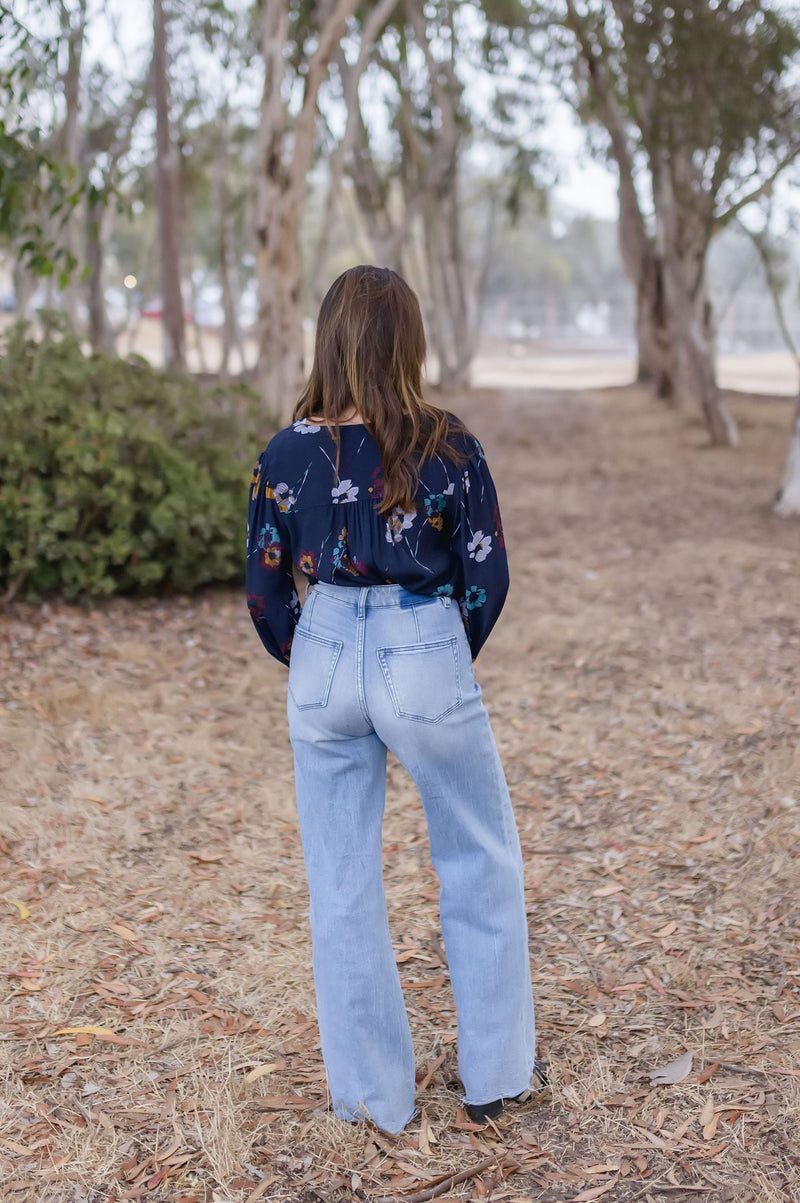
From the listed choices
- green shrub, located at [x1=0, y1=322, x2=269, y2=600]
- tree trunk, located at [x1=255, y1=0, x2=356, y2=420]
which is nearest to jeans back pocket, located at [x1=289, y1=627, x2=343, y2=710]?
green shrub, located at [x1=0, y1=322, x2=269, y2=600]

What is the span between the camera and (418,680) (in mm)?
2344

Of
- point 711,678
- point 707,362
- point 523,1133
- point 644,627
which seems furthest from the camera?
point 707,362

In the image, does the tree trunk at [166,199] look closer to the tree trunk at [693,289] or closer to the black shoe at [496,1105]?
the tree trunk at [693,289]

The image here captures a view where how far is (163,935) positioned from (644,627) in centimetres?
406

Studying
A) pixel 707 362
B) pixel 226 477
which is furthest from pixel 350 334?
pixel 707 362

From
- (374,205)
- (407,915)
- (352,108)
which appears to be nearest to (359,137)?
(374,205)

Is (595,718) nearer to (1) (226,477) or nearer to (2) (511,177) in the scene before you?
(1) (226,477)

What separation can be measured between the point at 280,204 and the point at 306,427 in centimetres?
680

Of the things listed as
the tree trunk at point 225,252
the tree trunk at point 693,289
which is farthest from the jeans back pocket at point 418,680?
the tree trunk at point 225,252

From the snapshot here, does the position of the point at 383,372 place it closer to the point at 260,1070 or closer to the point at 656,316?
the point at 260,1070

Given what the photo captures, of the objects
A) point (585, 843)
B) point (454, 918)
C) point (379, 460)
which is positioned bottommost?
point (585, 843)

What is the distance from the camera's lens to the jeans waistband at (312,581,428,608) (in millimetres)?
2377

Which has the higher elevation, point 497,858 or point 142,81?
point 142,81

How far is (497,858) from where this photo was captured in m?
2.54
